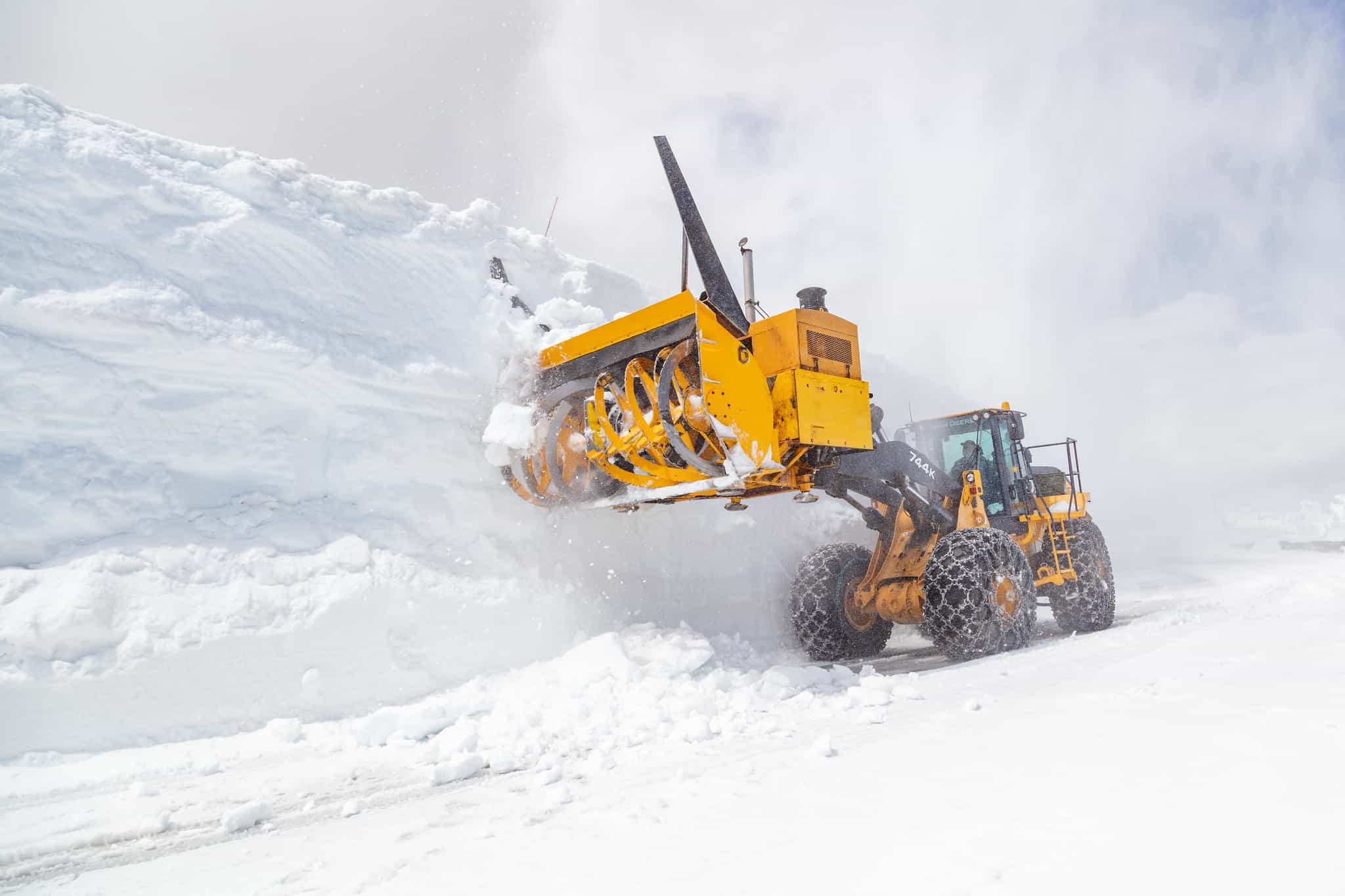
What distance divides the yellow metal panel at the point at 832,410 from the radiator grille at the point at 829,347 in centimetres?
15

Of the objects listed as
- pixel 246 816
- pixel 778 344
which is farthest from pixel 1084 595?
pixel 246 816

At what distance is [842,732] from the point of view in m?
3.73

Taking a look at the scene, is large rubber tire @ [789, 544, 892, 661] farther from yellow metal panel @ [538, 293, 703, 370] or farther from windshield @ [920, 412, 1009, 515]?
yellow metal panel @ [538, 293, 703, 370]

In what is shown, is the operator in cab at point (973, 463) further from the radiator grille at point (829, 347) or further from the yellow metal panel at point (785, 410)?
the yellow metal panel at point (785, 410)

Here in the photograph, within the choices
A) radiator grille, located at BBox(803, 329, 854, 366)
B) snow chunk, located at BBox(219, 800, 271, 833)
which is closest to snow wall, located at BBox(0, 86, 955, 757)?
snow chunk, located at BBox(219, 800, 271, 833)

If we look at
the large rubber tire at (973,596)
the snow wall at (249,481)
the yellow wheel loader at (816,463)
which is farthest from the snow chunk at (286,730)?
the large rubber tire at (973,596)

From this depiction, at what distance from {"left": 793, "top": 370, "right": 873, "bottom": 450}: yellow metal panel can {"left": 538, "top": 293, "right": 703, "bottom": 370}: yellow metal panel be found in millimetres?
914

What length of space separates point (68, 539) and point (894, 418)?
15.7 meters

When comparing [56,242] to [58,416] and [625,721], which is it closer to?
[58,416]

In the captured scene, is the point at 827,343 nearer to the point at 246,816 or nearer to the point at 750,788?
the point at 750,788

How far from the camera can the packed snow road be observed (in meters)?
2.08

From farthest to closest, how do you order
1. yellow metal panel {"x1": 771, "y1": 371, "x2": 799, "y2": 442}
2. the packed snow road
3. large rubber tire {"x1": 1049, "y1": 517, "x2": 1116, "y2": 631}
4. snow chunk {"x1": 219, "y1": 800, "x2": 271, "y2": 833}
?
large rubber tire {"x1": 1049, "y1": 517, "x2": 1116, "y2": 631} → yellow metal panel {"x1": 771, "y1": 371, "x2": 799, "y2": 442} → snow chunk {"x1": 219, "y1": 800, "x2": 271, "y2": 833} → the packed snow road

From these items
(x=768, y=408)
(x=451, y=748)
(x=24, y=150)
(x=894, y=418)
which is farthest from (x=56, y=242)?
(x=894, y=418)

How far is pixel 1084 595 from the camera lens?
8148 mm
